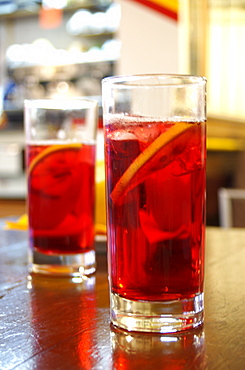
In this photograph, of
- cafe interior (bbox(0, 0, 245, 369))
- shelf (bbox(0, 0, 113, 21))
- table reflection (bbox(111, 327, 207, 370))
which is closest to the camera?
table reflection (bbox(111, 327, 207, 370))

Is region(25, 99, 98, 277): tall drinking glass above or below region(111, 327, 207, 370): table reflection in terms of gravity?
above

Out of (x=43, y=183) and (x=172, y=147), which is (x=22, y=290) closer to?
(x=43, y=183)

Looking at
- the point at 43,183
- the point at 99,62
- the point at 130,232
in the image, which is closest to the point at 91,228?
the point at 43,183

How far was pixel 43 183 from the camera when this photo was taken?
0.82 m

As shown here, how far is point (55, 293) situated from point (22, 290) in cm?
5

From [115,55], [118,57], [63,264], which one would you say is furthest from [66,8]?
[63,264]

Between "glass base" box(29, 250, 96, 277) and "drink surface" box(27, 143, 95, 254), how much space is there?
0.01 meters

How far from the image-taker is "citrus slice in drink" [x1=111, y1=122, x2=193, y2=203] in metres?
0.52

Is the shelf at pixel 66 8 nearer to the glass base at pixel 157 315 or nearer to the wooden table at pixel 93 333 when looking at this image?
the wooden table at pixel 93 333

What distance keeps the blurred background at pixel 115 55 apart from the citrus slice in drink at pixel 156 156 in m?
3.26

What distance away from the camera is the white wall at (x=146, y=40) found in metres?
4.46

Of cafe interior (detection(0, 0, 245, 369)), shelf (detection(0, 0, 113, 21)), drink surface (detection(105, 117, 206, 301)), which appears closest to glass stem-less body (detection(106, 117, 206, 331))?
drink surface (detection(105, 117, 206, 301))

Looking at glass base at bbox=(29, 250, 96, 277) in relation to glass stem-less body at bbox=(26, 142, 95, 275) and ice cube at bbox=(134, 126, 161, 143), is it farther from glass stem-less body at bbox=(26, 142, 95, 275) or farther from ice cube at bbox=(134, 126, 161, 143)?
ice cube at bbox=(134, 126, 161, 143)

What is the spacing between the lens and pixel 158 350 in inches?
17.4
